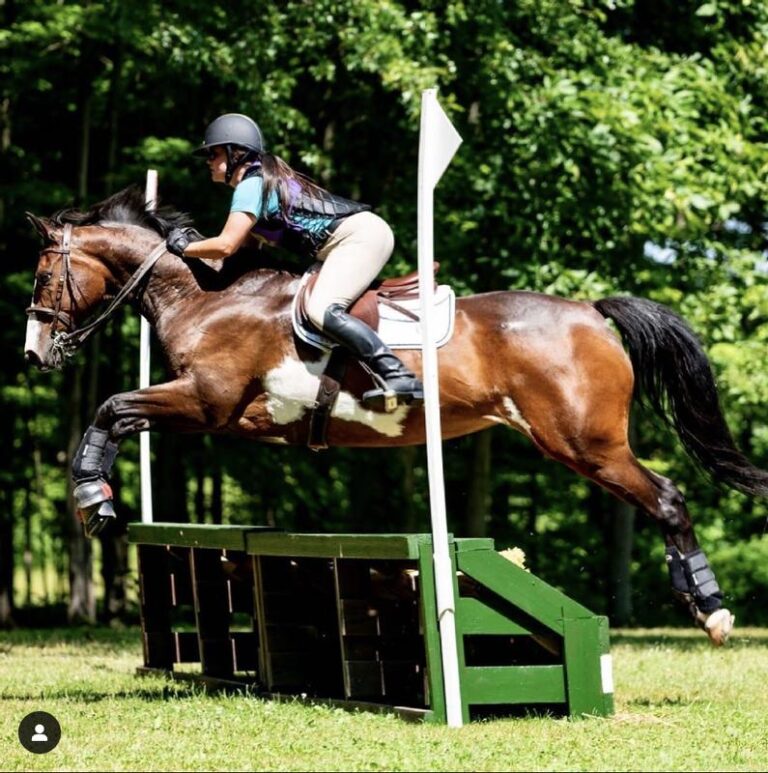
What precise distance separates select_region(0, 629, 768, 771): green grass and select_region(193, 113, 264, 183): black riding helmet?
2.74 metres

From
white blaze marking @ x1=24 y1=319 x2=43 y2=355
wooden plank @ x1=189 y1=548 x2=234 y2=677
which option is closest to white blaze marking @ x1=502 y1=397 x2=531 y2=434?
wooden plank @ x1=189 y1=548 x2=234 y2=677

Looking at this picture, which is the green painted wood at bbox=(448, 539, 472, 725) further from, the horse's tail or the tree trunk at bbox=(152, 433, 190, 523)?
the tree trunk at bbox=(152, 433, 190, 523)

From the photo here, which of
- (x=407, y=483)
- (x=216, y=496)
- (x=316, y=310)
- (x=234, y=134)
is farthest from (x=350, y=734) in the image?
(x=216, y=496)

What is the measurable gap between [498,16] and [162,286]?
22.4ft

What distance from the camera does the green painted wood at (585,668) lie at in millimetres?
6562

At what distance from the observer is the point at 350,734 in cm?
A: 592

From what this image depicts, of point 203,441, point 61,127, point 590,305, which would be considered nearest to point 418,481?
point 203,441

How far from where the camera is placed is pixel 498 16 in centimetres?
1294

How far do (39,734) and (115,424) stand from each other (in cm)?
172

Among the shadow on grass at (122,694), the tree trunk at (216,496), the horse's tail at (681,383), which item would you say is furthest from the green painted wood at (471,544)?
the tree trunk at (216,496)

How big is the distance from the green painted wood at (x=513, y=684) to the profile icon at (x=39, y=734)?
1847mm

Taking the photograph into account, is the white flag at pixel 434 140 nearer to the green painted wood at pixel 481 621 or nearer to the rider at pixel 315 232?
the rider at pixel 315 232

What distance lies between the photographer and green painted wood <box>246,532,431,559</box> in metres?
6.23

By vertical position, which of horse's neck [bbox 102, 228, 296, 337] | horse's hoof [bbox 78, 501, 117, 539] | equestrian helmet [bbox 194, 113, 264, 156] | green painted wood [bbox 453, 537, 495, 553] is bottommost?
green painted wood [bbox 453, 537, 495, 553]
